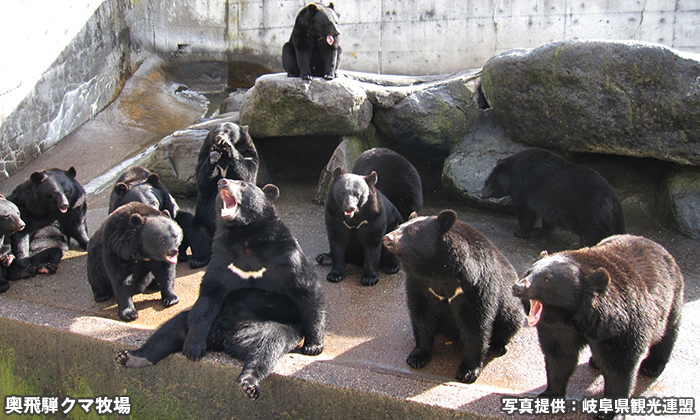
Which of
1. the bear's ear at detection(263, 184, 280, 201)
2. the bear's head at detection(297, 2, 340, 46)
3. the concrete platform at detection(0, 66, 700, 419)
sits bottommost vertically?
the concrete platform at detection(0, 66, 700, 419)

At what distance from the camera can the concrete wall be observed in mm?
9016

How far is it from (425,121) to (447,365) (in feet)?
15.3

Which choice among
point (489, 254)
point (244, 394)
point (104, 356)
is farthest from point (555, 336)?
point (104, 356)

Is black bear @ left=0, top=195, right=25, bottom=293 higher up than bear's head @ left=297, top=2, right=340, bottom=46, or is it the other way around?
bear's head @ left=297, top=2, right=340, bottom=46

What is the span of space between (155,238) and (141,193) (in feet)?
4.84

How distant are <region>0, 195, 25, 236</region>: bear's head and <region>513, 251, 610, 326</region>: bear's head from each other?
470 cm

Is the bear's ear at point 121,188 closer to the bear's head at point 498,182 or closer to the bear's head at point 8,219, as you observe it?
the bear's head at point 8,219

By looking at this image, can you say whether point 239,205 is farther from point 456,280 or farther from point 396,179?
point 396,179

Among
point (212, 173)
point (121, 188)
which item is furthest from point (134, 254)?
→ point (212, 173)

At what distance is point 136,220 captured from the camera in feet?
15.3

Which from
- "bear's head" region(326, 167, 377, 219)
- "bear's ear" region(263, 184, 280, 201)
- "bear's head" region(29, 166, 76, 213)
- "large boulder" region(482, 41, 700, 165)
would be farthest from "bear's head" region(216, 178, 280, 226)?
"large boulder" region(482, 41, 700, 165)

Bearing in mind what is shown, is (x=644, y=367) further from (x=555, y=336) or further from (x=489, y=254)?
(x=489, y=254)

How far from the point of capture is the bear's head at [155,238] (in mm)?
4625

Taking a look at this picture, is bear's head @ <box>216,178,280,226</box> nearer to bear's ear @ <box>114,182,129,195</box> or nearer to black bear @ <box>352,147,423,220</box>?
bear's ear @ <box>114,182,129,195</box>
